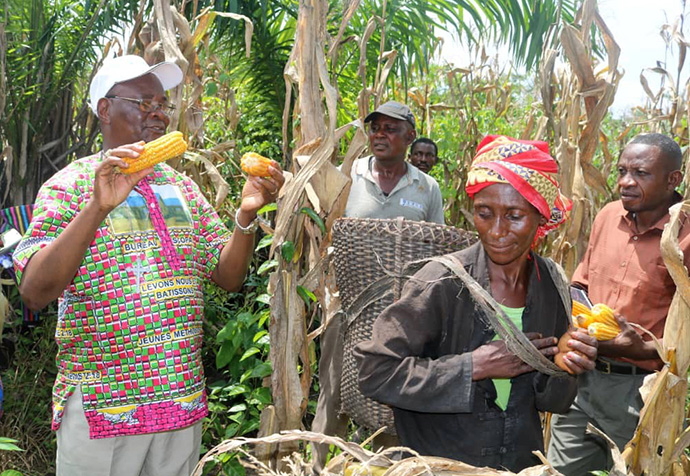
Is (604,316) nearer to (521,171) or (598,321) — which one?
(598,321)

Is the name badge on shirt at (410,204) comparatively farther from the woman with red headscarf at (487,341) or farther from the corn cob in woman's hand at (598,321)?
the woman with red headscarf at (487,341)

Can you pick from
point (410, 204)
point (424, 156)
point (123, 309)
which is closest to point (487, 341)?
point (123, 309)

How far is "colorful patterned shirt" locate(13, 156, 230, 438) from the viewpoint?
2.02 meters

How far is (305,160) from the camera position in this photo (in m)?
2.49

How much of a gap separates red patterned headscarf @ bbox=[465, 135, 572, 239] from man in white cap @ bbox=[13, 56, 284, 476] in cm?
95

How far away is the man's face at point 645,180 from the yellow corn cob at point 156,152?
1871 millimetres

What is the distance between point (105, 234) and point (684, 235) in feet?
7.27

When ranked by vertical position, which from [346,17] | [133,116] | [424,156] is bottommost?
[424,156]

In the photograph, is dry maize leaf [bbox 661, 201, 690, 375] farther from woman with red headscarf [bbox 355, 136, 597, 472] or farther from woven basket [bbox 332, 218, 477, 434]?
woven basket [bbox 332, 218, 477, 434]

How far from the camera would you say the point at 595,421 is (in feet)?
→ 9.79

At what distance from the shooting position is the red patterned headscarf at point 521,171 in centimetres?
178

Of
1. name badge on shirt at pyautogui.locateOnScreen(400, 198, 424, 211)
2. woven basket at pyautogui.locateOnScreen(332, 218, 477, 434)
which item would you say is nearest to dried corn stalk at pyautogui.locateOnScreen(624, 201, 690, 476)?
woven basket at pyautogui.locateOnScreen(332, 218, 477, 434)

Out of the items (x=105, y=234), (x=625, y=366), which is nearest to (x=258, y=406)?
(x=105, y=234)

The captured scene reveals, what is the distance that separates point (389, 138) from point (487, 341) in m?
2.58
